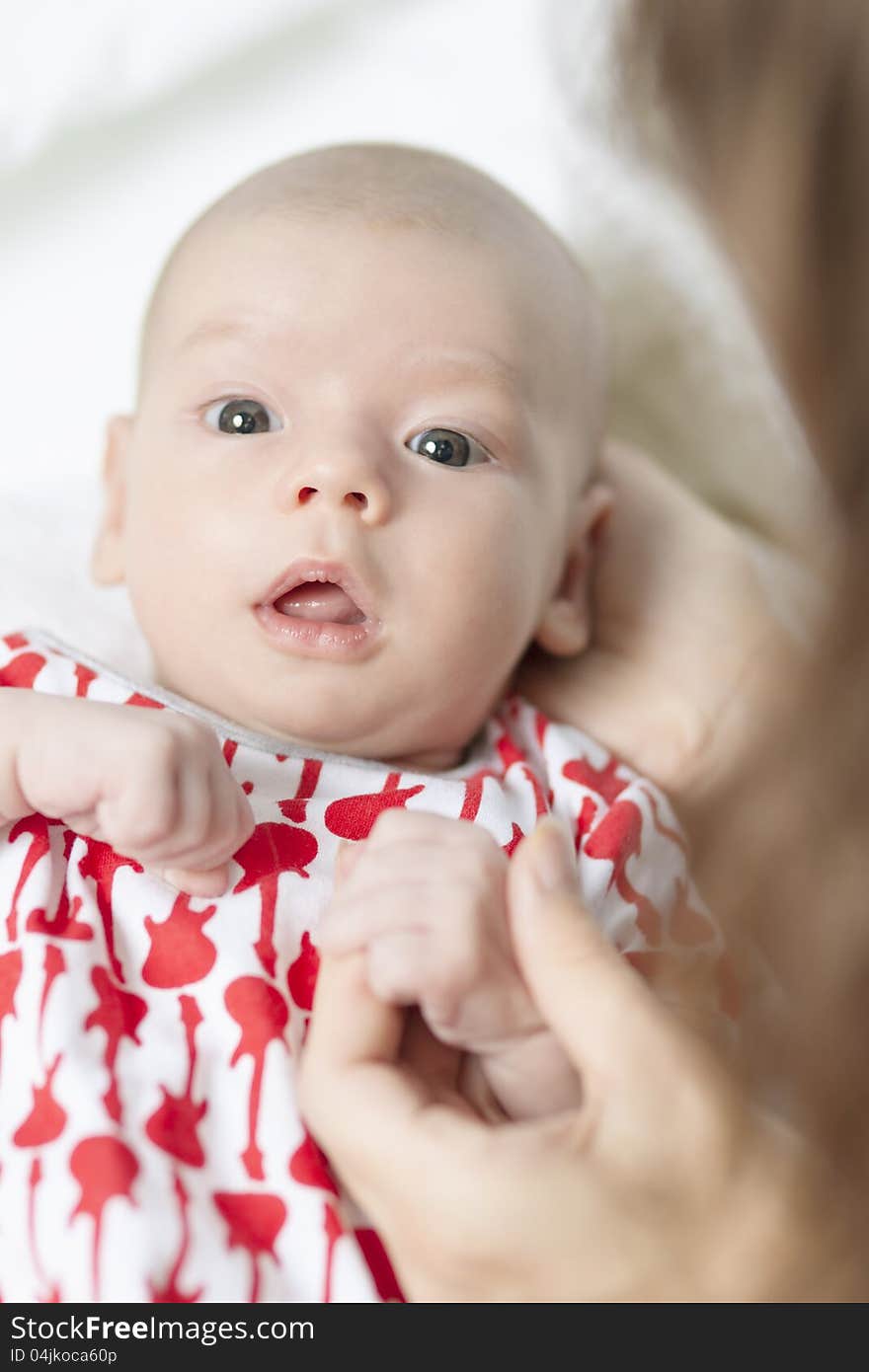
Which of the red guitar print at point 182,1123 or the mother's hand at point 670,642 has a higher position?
the mother's hand at point 670,642

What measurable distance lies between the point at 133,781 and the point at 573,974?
35 centimetres

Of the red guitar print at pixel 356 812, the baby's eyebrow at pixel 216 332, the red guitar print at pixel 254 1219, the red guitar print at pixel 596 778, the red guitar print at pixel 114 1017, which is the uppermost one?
the baby's eyebrow at pixel 216 332

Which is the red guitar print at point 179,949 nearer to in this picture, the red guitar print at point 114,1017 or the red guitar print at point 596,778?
the red guitar print at point 114,1017

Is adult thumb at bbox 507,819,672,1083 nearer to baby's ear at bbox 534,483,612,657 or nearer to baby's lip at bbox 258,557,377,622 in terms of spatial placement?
baby's lip at bbox 258,557,377,622

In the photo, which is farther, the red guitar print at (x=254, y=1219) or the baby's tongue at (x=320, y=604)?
the baby's tongue at (x=320, y=604)

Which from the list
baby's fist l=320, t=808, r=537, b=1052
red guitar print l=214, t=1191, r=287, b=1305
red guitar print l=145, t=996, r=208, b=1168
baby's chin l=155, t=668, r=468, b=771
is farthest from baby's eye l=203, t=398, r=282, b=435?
red guitar print l=214, t=1191, r=287, b=1305

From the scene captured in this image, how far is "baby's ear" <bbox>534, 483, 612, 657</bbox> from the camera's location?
1544 millimetres

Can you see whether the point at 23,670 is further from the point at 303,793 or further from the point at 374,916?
the point at 374,916

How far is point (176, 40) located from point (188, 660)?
1.18 meters

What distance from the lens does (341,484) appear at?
1220 mm

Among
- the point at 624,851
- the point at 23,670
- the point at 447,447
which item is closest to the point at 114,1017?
the point at 23,670

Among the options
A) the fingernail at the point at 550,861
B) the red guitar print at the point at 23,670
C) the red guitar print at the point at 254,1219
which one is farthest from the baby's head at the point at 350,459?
the red guitar print at the point at 254,1219

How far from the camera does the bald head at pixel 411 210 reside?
1.37 meters
